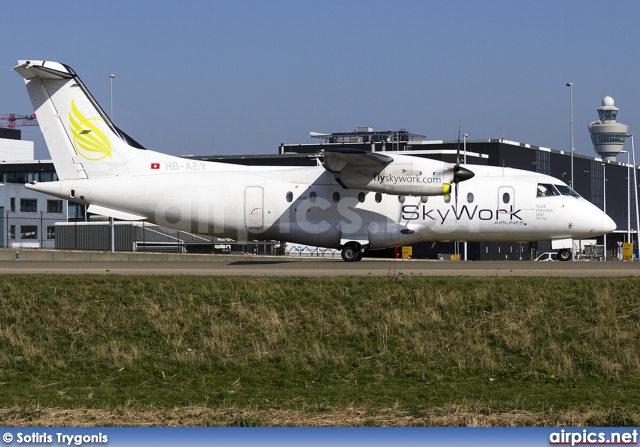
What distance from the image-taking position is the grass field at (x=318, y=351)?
617 inches

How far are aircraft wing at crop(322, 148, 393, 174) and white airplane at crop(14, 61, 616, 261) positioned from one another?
62cm

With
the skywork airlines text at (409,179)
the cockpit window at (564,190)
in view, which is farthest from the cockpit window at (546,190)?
the skywork airlines text at (409,179)

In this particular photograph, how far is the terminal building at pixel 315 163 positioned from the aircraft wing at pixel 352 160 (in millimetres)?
25600

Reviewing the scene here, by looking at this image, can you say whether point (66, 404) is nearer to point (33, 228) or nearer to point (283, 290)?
point (283, 290)

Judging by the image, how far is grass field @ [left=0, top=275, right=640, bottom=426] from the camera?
15664mm

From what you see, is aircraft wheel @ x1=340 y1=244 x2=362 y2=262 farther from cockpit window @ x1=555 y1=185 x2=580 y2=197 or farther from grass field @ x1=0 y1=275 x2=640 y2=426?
grass field @ x1=0 y1=275 x2=640 y2=426

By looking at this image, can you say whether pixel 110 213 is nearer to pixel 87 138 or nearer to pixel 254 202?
pixel 87 138

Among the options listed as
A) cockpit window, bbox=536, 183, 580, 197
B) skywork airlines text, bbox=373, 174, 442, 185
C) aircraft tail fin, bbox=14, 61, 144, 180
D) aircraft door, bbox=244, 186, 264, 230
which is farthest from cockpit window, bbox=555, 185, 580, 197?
aircraft tail fin, bbox=14, 61, 144, 180

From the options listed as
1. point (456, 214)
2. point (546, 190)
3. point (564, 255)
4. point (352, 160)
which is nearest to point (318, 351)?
point (352, 160)

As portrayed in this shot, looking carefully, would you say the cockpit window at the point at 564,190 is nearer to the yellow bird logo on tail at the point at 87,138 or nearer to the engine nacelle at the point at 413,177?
the engine nacelle at the point at 413,177

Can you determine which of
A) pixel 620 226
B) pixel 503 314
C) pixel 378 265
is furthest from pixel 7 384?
pixel 620 226

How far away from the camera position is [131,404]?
1630 cm

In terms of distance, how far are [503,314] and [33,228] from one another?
252 ft

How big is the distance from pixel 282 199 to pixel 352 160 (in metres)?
4.08
